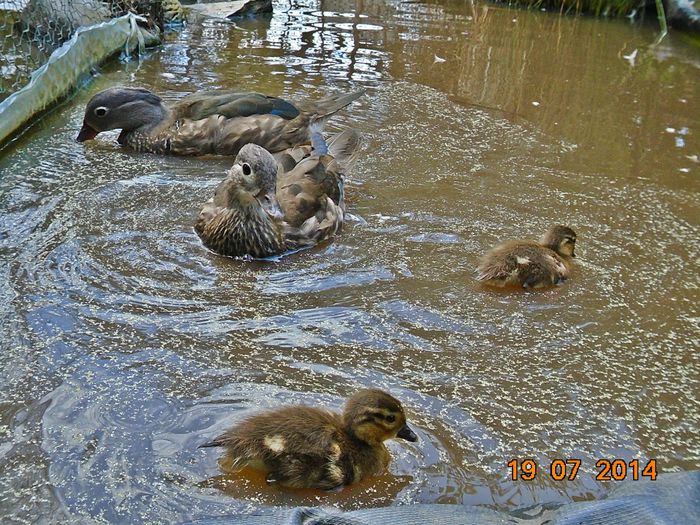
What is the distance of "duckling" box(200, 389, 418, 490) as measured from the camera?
8.22ft

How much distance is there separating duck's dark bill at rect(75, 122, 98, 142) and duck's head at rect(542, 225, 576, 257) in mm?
3001

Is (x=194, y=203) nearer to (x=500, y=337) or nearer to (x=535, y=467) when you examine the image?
(x=500, y=337)

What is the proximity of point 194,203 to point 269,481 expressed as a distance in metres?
2.43

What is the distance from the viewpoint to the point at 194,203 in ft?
15.4

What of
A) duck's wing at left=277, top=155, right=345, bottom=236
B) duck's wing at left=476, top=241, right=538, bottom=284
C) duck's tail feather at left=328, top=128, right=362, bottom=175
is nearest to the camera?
duck's wing at left=476, top=241, right=538, bottom=284

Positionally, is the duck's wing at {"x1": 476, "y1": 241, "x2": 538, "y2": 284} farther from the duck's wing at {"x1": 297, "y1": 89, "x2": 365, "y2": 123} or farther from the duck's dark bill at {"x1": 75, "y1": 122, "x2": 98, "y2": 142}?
the duck's dark bill at {"x1": 75, "y1": 122, "x2": 98, "y2": 142}

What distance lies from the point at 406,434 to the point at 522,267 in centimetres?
141

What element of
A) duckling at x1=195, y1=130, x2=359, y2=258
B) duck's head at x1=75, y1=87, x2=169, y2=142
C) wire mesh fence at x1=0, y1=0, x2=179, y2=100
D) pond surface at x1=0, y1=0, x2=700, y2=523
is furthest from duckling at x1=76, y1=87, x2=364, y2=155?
duckling at x1=195, y1=130, x2=359, y2=258

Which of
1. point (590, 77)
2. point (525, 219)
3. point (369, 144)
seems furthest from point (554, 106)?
point (525, 219)

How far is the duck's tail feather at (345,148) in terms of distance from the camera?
523 cm

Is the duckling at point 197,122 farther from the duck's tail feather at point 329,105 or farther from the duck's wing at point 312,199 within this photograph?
the duck's wing at point 312,199

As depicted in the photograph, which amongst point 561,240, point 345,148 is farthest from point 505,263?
point 345,148

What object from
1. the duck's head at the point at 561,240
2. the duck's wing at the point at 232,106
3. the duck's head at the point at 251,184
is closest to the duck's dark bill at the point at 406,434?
the duck's head at the point at 561,240

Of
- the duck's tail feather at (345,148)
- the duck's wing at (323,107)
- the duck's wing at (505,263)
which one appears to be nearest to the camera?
the duck's wing at (505,263)
